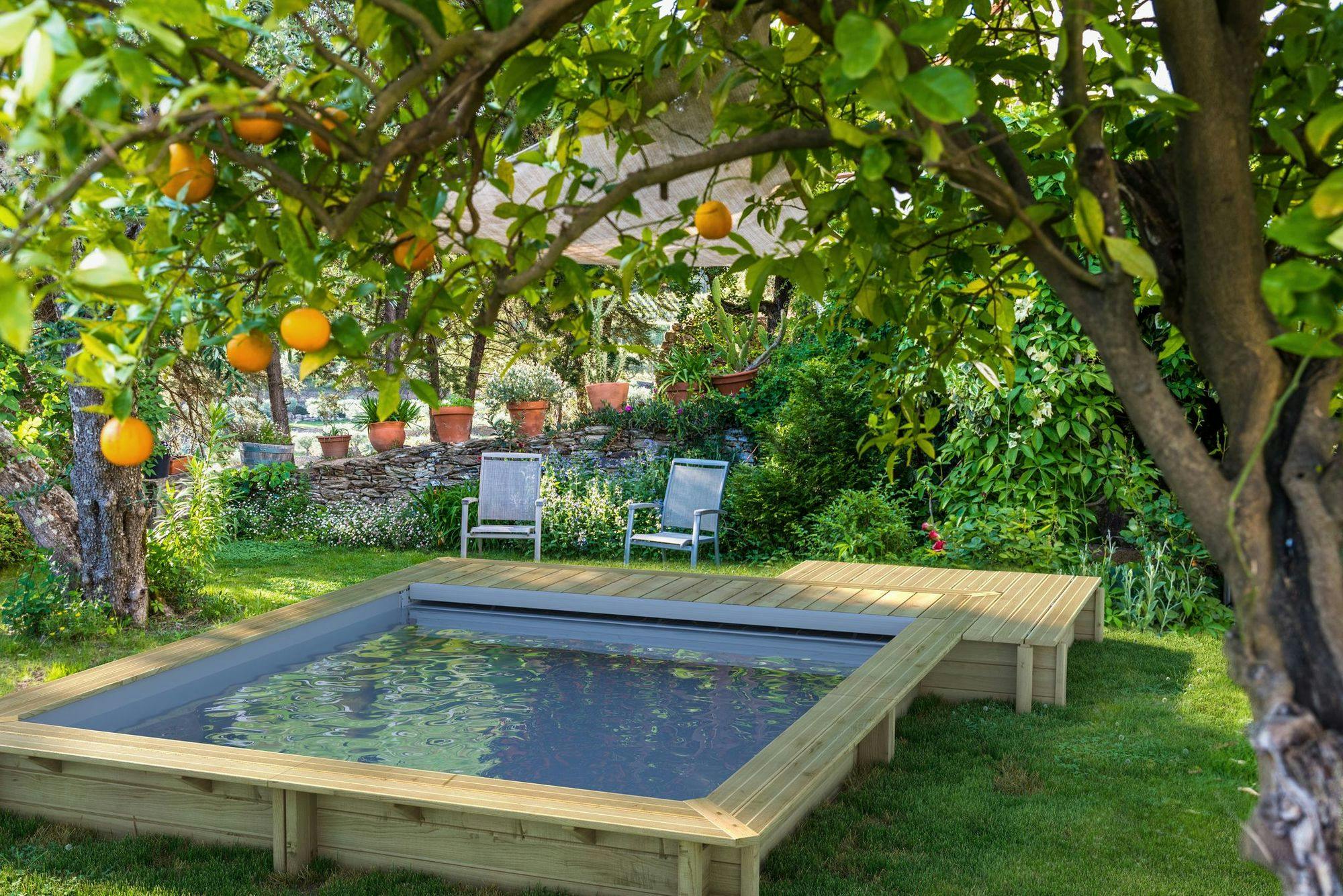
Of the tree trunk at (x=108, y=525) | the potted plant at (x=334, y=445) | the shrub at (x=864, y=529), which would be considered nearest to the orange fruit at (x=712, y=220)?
the tree trunk at (x=108, y=525)

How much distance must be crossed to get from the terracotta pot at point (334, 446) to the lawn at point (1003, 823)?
6.64 m

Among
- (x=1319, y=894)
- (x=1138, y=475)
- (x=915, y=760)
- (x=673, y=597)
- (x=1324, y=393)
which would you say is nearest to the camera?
(x=1319, y=894)

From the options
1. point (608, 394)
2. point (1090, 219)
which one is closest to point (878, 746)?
point (1090, 219)

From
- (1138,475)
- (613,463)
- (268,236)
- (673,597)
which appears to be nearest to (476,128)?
(268,236)

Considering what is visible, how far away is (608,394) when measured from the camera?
34.7 feet

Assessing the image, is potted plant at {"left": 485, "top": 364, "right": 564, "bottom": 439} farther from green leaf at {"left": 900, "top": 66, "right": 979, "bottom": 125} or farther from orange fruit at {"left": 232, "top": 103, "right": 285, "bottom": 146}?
green leaf at {"left": 900, "top": 66, "right": 979, "bottom": 125}

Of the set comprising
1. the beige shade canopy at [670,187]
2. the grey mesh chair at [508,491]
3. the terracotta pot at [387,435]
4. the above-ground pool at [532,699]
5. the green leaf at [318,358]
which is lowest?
the above-ground pool at [532,699]

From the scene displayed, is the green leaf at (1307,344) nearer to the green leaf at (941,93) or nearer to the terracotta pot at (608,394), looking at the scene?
the green leaf at (941,93)

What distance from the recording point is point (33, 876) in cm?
296

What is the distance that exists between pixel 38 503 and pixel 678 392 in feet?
16.9

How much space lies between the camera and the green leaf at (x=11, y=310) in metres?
0.62

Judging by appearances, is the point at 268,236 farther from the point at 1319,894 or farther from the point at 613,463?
the point at 613,463

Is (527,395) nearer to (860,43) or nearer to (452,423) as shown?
(452,423)

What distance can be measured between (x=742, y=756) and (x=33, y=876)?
2.22 meters
